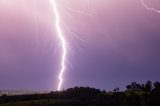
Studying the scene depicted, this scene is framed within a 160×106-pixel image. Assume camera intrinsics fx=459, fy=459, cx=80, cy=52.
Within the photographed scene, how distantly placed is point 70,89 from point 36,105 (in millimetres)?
31518

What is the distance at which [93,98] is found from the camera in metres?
102

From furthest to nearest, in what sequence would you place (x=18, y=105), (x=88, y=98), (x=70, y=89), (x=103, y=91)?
(x=70, y=89) → (x=103, y=91) → (x=88, y=98) → (x=18, y=105)

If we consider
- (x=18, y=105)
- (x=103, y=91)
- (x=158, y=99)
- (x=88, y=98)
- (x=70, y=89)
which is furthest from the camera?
(x=70, y=89)

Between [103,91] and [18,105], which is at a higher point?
[103,91]

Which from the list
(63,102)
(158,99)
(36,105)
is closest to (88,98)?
(63,102)

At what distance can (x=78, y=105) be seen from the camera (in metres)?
94.9

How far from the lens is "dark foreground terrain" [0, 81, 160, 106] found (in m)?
86.2

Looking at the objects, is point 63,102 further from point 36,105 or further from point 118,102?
point 118,102

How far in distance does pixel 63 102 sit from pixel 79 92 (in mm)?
23555

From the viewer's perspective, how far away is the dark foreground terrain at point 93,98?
86.2 metres

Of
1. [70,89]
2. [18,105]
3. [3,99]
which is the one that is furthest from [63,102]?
[70,89]

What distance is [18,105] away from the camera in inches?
3661

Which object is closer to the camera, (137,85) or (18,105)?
(18,105)

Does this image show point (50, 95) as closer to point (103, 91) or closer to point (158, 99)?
point (103, 91)
